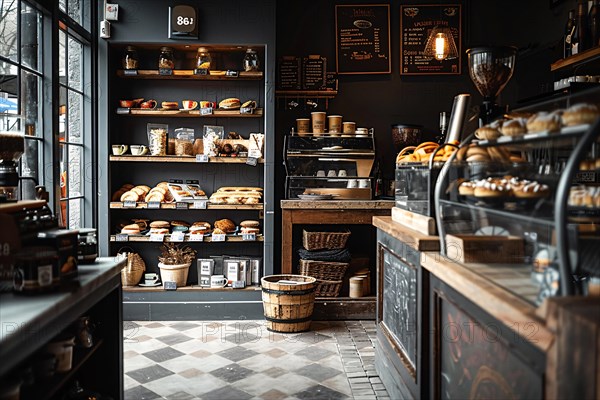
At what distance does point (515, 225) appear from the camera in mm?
2031

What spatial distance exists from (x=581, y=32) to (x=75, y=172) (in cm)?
426

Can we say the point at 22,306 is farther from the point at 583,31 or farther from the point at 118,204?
the point at 583,31

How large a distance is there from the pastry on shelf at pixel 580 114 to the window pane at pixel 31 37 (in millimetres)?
3436

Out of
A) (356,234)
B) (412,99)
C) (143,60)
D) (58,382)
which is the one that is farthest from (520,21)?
(58,382)

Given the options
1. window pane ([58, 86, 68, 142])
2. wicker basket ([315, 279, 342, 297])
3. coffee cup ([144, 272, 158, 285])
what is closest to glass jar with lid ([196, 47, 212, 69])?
window pane ([58, 86, 68, 142])

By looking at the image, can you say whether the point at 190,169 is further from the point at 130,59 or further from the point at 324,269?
the point at 324,269

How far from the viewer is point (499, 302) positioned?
1.80 m

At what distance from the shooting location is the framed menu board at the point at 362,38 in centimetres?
591

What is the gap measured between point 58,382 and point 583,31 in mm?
4173

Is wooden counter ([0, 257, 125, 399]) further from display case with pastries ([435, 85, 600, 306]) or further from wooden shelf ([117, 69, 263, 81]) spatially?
wooden shelf ([117, 69, 263, 81])

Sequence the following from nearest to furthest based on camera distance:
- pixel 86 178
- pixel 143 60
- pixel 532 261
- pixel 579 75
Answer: pixel 532 261
pixel 579 75
pixel 86 178
pixel 143 60

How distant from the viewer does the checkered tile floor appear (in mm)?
3629

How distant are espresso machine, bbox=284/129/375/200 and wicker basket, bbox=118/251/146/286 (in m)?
1.57

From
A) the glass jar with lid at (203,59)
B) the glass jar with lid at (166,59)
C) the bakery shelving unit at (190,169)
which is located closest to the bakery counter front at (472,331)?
the bakery shelving unit at (190,169)
